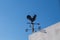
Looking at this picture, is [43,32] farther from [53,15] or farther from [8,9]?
[8,9]

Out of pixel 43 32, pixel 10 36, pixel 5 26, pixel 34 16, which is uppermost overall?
pixel 34 16

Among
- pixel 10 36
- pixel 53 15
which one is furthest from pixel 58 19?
pixel 10 36

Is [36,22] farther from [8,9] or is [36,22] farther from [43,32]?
[8,9]

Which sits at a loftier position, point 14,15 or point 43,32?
point 14,15

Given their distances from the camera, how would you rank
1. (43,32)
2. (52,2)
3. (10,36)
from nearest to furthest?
(43,32) → (10,36) → (52,2)

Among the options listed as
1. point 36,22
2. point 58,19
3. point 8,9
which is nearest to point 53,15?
point 58,19

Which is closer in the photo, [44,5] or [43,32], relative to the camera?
[43,32]

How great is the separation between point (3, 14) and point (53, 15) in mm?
819

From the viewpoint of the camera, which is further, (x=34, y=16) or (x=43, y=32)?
(x=34, y=16)

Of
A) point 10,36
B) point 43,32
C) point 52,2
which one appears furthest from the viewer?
point 52,2

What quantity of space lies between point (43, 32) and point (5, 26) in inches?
24.7

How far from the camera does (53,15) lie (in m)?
1.99

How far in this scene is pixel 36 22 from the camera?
6.52 ft

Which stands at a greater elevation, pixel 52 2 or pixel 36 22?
pixel 52 2
